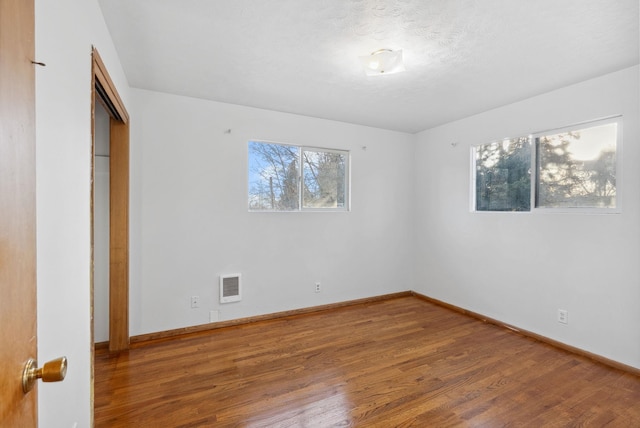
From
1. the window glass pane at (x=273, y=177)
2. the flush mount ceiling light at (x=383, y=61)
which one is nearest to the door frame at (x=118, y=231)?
the window glass pane at (x=273, y=177)

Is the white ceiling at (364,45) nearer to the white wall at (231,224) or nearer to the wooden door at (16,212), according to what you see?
the white wall at (231,224)

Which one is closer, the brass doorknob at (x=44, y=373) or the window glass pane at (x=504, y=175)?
the brass doorknob at (x=44, y=373)

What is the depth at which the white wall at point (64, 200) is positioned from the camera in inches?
38.8

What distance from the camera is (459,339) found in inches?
120

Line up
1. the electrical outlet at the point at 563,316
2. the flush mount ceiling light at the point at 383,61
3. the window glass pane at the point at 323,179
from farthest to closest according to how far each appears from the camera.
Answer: the window glass pane at the point at 323,179
the electrical outlet at the point at 563,316
the flush mount ceiling light at the point at 383,61

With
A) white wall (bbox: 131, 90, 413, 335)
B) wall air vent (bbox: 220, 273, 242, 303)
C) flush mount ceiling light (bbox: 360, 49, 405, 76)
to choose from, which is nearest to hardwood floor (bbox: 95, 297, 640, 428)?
wall air vent (bbox: 220, 273, 242, 303)

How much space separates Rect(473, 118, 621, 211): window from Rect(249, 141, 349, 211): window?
5.87 ft

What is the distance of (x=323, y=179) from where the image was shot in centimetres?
399

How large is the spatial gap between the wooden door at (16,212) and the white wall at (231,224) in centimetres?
249

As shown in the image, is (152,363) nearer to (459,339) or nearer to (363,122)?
(459,339)

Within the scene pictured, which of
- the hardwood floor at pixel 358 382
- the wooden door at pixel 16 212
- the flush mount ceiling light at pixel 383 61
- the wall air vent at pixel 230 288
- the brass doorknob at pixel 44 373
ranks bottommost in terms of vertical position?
the hardwood floor at pixel 358 382

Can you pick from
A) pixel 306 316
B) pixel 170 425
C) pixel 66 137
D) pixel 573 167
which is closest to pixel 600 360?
pixel 573 167

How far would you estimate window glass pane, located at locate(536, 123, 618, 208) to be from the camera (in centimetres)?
264

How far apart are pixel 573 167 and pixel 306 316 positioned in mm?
3268
